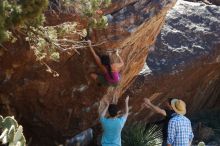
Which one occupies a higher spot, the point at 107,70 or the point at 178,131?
the point at 107,70

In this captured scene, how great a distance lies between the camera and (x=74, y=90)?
11.2 meters

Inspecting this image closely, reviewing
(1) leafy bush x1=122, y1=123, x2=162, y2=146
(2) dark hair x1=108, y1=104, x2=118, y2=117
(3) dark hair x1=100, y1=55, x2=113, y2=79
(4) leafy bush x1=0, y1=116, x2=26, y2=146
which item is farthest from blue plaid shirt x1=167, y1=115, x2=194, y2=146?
(1) leafy bush x1=122, y1=123, x2=162, y2=146

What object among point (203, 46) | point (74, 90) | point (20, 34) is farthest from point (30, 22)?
point (203, 46)

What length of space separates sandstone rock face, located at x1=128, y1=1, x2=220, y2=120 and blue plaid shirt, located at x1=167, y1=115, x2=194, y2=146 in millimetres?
4770

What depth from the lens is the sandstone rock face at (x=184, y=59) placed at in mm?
15070

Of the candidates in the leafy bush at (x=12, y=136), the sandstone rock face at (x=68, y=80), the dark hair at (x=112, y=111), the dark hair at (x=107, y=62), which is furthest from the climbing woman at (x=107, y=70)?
the leafy bush at (x=12, y=136)

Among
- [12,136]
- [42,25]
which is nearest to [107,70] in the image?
[42,25]

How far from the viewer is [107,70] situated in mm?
10789

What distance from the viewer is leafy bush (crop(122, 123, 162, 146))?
47.3 ft

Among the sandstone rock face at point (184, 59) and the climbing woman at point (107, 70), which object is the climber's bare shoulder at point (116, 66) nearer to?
the climbing woman at point (107, 70)

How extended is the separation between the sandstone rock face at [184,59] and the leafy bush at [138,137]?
1.61ft

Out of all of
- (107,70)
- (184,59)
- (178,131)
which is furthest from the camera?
(184,59)

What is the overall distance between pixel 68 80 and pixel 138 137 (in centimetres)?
407

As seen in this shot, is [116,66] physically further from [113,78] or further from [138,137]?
[138,137]
